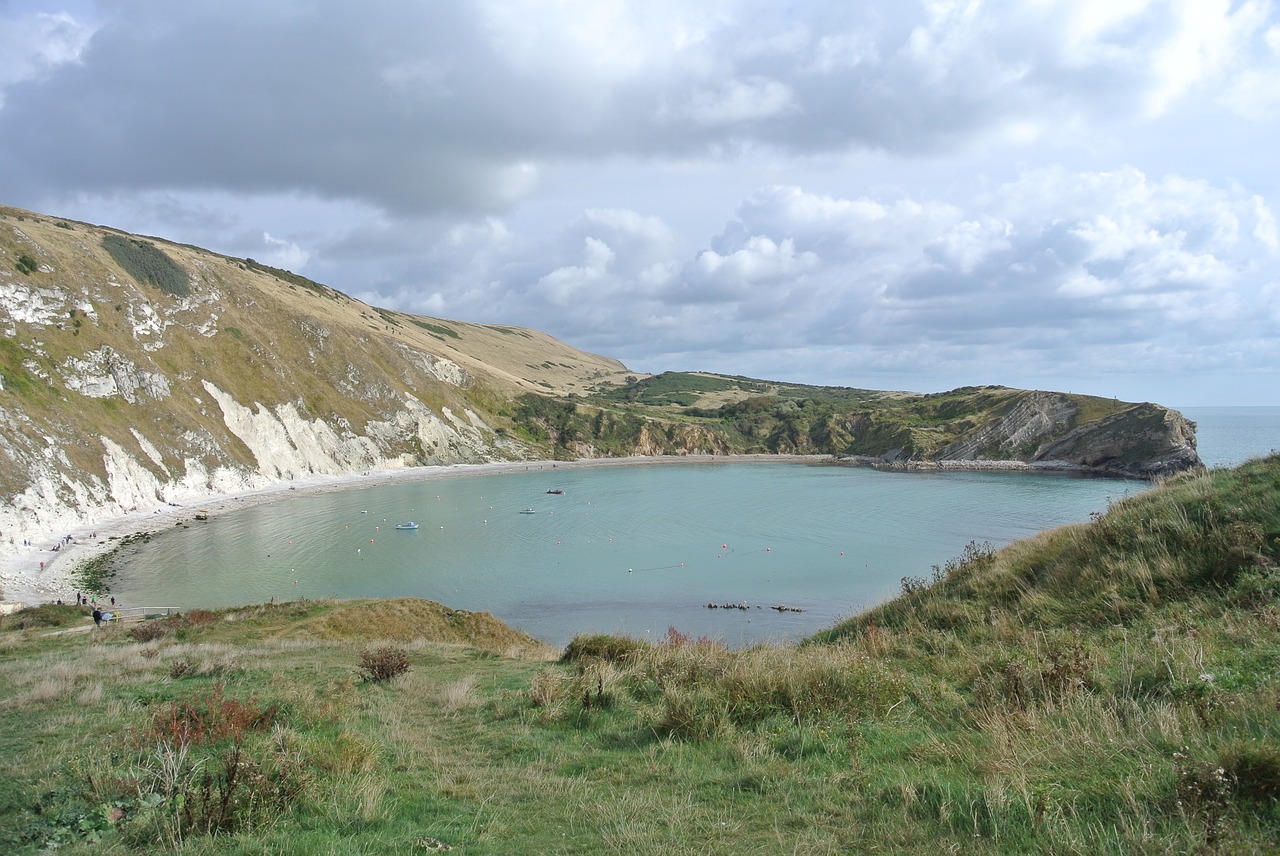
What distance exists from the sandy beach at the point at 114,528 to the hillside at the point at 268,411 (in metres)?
1.30

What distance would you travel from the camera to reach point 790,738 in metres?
6.22

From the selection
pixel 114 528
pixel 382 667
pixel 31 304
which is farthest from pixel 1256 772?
pixel 31 304

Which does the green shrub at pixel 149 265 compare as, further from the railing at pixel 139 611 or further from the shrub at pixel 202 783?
the shrub at pixel 202 783

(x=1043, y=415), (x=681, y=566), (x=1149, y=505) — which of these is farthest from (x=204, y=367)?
(x=1043, y=415)

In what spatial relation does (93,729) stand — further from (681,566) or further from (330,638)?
(681,566)

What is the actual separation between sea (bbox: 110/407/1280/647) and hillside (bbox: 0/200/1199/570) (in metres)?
8.74

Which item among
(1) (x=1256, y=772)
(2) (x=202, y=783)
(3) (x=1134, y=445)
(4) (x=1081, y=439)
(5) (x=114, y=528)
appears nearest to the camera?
(1) (x=1256, y=772)

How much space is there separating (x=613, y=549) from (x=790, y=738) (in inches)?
1911

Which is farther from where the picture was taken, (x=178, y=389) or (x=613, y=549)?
(x=178, y=389)

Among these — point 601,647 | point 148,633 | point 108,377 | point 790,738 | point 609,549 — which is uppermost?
point 108,377

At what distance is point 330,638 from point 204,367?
74.9 meters

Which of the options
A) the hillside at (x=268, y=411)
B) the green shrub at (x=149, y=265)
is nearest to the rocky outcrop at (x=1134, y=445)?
the hillside at (x=268, y=411)

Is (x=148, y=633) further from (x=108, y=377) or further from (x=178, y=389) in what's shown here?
(x=178, y=389)

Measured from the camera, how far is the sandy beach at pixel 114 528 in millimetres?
38406
